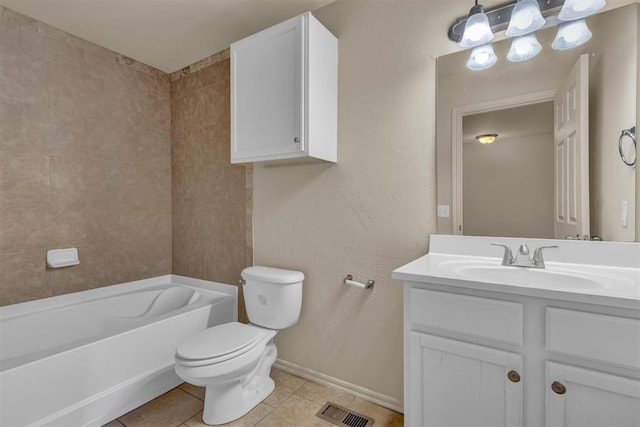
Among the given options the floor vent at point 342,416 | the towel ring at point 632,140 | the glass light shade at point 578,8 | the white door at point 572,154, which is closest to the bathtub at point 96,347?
the floor vent at point 342,416

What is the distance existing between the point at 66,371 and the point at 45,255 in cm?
102

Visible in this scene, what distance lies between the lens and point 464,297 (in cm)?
106

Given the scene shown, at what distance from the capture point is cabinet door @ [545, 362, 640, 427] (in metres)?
0.85

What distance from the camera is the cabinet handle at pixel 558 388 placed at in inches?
36.6

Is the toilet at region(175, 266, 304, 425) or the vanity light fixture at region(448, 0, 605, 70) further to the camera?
the toilet at region(175, 266, 304, 425)

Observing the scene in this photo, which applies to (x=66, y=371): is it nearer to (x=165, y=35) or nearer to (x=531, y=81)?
(x=165, y=35)

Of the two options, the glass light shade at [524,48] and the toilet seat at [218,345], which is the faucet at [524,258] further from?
the toilet seat at [218,345]

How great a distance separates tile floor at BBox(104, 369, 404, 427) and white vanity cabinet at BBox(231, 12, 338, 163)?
54.8 inches

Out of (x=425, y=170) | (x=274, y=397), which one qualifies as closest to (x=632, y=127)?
(x=425, y=170)

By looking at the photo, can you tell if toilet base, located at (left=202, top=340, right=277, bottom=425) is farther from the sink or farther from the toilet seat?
the sink

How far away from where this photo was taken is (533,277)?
119 centimetres

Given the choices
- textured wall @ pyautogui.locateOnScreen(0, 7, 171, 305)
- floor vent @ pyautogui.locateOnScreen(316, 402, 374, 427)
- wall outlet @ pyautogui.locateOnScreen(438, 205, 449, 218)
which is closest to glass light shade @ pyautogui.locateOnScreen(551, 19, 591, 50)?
wall outlet @ pyautogui.locateOnScreen(438, 205, 449, 218)

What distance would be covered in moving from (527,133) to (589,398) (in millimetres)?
1051

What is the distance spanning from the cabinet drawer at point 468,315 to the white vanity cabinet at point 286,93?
3.15 feet
